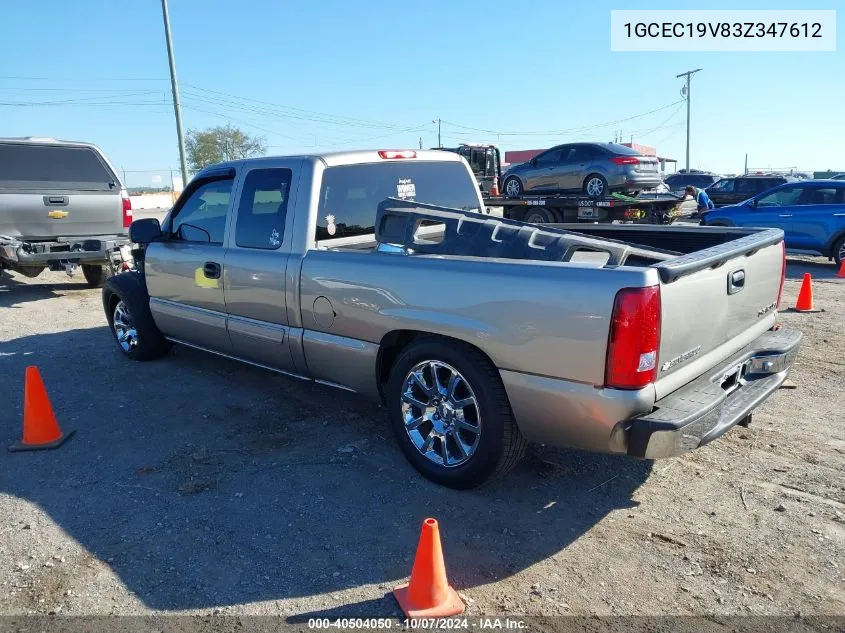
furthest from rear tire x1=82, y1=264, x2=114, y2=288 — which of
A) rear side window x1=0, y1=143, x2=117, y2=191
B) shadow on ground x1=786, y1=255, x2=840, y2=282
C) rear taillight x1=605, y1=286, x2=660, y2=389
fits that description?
shadow on ground x1=786, y1=255, x2=840, y2=282

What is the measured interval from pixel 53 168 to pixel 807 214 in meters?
12.9

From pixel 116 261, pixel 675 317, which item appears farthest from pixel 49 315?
pixel 675 317

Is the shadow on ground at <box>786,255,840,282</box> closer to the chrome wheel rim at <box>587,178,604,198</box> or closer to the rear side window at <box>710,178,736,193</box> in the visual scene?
the chrome wheel rim at <box>587,178,604,198</box>

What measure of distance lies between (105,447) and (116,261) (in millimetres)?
6226

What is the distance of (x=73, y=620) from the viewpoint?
264 cm

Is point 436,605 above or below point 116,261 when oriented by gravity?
below

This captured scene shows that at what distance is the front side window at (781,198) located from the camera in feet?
41.0

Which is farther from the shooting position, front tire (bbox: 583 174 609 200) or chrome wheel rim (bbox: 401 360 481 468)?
front tire (bbox: 583 174 609 200)

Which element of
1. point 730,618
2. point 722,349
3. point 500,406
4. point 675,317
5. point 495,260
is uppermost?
point 495,260

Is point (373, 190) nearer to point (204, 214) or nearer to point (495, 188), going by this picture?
point (204, 214)

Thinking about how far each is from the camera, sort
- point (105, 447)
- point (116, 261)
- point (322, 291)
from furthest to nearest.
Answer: point (116, 261) < point (105, 447) < point (322, 291)

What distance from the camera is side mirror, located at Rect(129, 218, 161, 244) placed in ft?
18.0

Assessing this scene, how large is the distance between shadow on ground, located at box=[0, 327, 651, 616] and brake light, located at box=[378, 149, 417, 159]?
1.90 metres

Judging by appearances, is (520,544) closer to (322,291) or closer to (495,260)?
(495,260)
